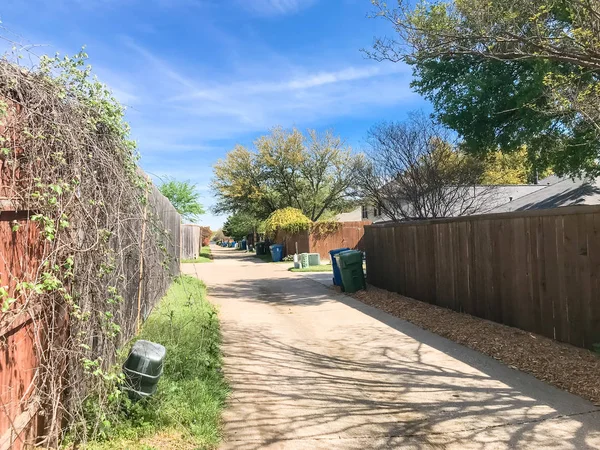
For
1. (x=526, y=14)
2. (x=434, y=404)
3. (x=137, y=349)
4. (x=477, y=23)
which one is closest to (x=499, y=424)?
(x=434, y=404)

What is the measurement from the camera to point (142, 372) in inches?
150

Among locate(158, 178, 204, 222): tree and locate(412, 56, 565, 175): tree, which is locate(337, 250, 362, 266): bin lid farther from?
locate(158, 178, 204, 222): tree

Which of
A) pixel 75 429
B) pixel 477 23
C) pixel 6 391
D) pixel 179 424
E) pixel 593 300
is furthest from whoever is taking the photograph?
pixel 477 23

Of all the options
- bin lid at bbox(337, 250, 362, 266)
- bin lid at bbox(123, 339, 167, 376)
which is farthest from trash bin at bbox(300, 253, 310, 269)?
bin lid at bbox(123, 339, 167, 376)

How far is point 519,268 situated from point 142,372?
5.49 meters

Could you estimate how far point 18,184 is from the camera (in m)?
2.89

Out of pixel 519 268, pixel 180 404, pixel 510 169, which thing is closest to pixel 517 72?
pixel 519 268

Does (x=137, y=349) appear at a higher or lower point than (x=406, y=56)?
lower

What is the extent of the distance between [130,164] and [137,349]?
1.74 m

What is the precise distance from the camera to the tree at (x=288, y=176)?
30531 mm

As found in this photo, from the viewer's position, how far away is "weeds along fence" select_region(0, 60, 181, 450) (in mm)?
2797

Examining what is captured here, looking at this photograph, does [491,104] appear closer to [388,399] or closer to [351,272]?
[351,272]

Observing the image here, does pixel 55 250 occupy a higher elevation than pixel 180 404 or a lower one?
higher

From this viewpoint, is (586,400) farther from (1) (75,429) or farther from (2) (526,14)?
(2) (526,14)
